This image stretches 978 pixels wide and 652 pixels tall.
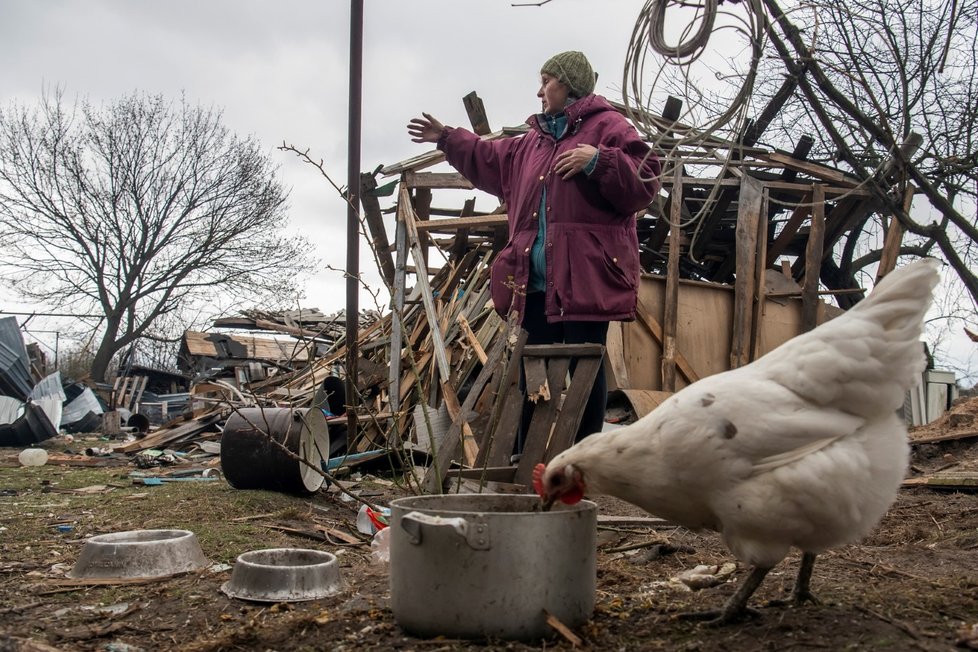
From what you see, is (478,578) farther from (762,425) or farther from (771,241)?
(771,241)

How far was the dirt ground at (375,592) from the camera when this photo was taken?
226 cm

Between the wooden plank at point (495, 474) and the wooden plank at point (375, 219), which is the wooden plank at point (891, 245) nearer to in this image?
the wooden plank at point (375, 219)

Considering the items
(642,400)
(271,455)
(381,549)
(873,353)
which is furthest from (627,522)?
(642,400)

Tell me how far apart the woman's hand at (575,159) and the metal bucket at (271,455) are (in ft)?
6.98

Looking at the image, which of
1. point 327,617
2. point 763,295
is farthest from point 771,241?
point 327,617

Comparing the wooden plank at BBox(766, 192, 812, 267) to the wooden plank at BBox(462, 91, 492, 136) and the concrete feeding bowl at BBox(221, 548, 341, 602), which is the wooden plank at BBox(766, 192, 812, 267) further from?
the concrete feeding bowl at BBox(221, 548, 341, 602)

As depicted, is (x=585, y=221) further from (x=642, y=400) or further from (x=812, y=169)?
(x=812, y=169)

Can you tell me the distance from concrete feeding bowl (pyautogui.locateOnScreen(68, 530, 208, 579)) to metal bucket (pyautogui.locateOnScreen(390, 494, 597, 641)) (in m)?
1.38

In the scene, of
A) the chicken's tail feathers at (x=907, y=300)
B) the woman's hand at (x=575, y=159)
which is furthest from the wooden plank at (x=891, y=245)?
the chicken's tail feathers at (x=907, y=300)

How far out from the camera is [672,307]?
8.06 m

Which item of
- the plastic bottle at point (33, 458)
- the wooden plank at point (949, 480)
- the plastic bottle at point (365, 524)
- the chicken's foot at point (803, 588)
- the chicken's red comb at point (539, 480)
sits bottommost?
the plastic bottle at point (33, 458)

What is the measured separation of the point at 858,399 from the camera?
2361 mm

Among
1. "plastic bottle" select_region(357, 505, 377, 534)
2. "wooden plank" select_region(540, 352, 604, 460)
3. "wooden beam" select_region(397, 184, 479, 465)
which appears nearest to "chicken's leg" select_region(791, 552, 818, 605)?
"wooden plank" select_region(540, 352, 604, 460)

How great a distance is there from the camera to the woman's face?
4156mm
